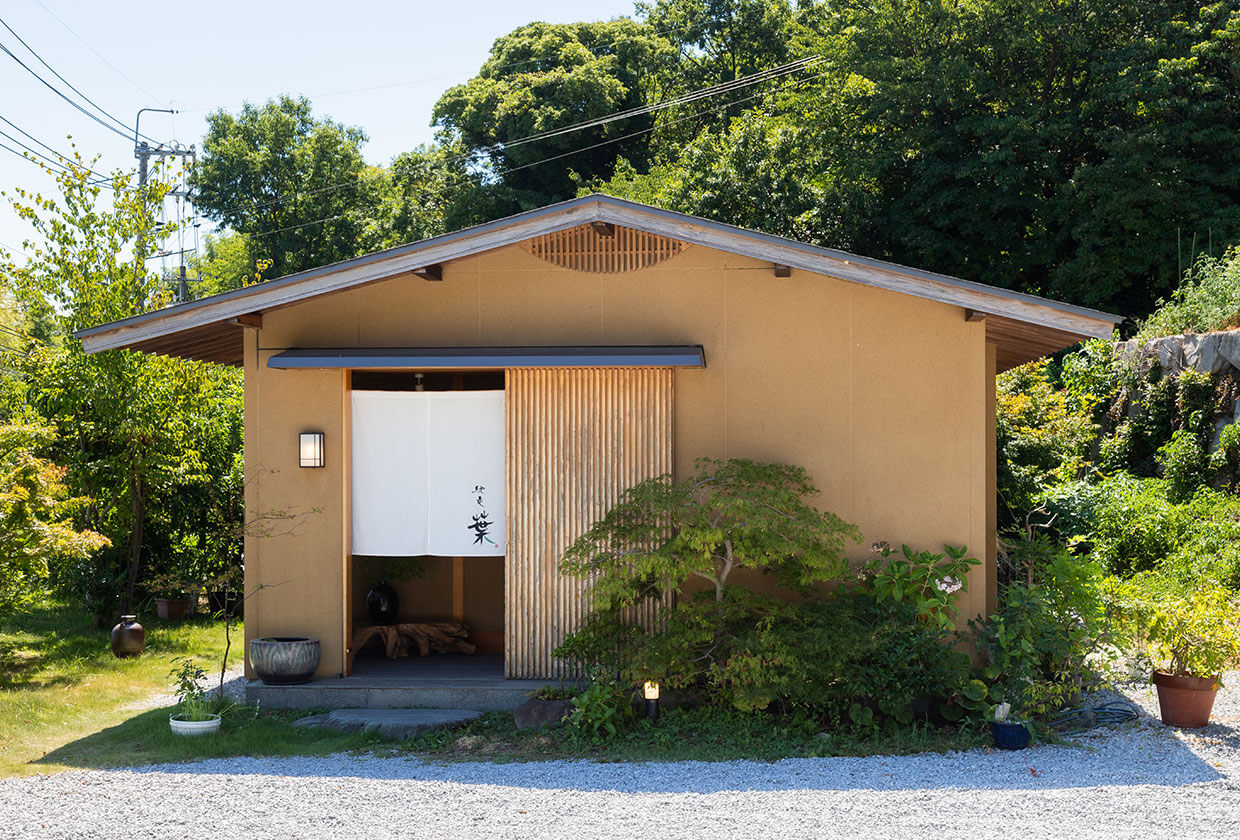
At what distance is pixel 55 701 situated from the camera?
8.26 m

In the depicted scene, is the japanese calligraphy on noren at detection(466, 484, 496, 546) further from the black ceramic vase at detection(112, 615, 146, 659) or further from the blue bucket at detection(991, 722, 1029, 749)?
the black ceramic vase at detection(112, 615, 146, 659)

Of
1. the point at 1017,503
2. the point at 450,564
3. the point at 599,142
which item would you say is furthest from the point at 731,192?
the point at 450,564

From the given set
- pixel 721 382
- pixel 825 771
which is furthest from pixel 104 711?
pixel 825 771

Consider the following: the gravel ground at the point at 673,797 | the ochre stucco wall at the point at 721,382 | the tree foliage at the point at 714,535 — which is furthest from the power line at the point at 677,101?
the gravel ground at the point at 673,797

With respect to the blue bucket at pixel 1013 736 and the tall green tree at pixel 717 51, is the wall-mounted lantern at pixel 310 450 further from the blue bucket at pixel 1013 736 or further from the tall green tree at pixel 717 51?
the tall green tree at pixel 717 51

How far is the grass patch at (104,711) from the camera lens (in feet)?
22.0

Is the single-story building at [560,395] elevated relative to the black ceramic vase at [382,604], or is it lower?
elevated

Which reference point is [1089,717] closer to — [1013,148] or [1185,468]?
[1185,468]

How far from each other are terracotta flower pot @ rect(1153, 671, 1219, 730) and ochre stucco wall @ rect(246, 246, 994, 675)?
133cm

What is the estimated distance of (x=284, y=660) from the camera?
7.74m

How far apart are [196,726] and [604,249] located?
14.3ft

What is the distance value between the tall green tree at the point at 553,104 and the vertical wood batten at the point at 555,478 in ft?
67.0

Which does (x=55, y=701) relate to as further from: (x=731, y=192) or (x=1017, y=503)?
(x=731, y=192)

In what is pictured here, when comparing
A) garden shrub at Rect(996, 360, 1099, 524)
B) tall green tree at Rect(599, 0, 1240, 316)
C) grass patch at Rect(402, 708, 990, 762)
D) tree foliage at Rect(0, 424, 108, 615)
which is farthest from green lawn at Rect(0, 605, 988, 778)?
tall green tree at Rect(599, 0, 1240, 316)
